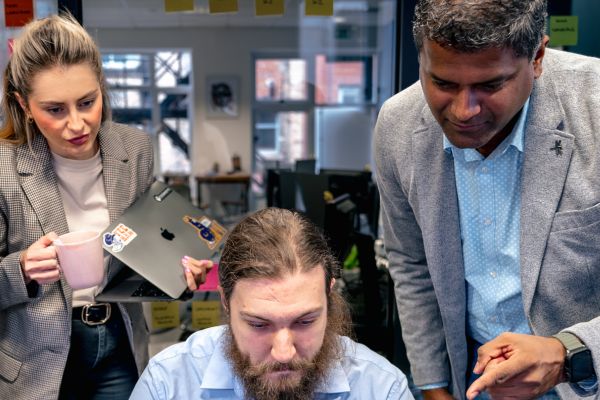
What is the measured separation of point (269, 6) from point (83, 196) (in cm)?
107

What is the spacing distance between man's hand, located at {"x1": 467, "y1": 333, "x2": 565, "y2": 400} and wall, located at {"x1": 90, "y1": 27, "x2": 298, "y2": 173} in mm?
7047

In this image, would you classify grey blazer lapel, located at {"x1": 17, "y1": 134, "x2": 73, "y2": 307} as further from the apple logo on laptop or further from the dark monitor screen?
the dark monitor screen

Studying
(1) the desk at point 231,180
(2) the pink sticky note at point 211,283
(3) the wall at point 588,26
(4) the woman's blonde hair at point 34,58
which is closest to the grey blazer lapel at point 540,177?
(4) the woman's blonde hair at point 34,58

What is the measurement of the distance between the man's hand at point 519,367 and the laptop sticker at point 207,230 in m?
0.85

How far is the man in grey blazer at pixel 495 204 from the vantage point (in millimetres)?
950

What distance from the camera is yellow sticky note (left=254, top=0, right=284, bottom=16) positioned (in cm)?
218

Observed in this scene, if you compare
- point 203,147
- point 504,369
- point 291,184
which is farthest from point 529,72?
point 203,147

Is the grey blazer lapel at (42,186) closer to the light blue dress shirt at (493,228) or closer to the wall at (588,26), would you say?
the light blue dress shirt at (493,228)

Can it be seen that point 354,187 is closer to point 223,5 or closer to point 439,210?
point 223,5

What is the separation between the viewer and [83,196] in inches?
60.6

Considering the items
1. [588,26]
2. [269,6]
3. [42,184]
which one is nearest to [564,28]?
[588,26]

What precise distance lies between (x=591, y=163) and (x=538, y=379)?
0.42 meters

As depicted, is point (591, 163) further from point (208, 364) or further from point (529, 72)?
point (208, 364)

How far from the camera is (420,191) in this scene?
49.9 inches
